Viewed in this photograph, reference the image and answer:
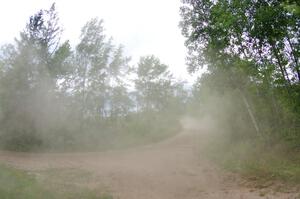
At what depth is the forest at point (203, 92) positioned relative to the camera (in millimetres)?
16078

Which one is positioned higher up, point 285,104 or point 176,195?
point 285,104

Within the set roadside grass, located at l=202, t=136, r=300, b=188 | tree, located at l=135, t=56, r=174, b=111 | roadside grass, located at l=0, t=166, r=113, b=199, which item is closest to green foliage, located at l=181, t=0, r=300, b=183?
roadside grass, located at l=202, t=136, r=300, b=188

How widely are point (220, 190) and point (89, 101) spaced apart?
2398 cm

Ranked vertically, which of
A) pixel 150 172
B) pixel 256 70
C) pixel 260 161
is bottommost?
pixel 150 172

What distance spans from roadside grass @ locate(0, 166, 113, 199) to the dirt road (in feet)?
3.38

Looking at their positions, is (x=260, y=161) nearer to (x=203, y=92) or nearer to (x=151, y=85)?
(x=203, y=92)

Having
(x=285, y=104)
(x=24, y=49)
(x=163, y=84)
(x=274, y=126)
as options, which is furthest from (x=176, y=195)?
(x=163, y=84)

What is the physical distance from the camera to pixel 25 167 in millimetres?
16953

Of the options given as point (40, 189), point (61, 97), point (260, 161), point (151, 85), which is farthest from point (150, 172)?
point (151, 85)

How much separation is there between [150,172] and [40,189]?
6569 millimetres

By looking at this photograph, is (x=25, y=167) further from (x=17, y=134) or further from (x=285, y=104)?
(x=285, y=104)

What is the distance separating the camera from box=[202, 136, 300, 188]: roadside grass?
42.1 feet

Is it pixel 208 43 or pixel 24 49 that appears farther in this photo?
pixel 24 49

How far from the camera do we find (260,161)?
635 inches
